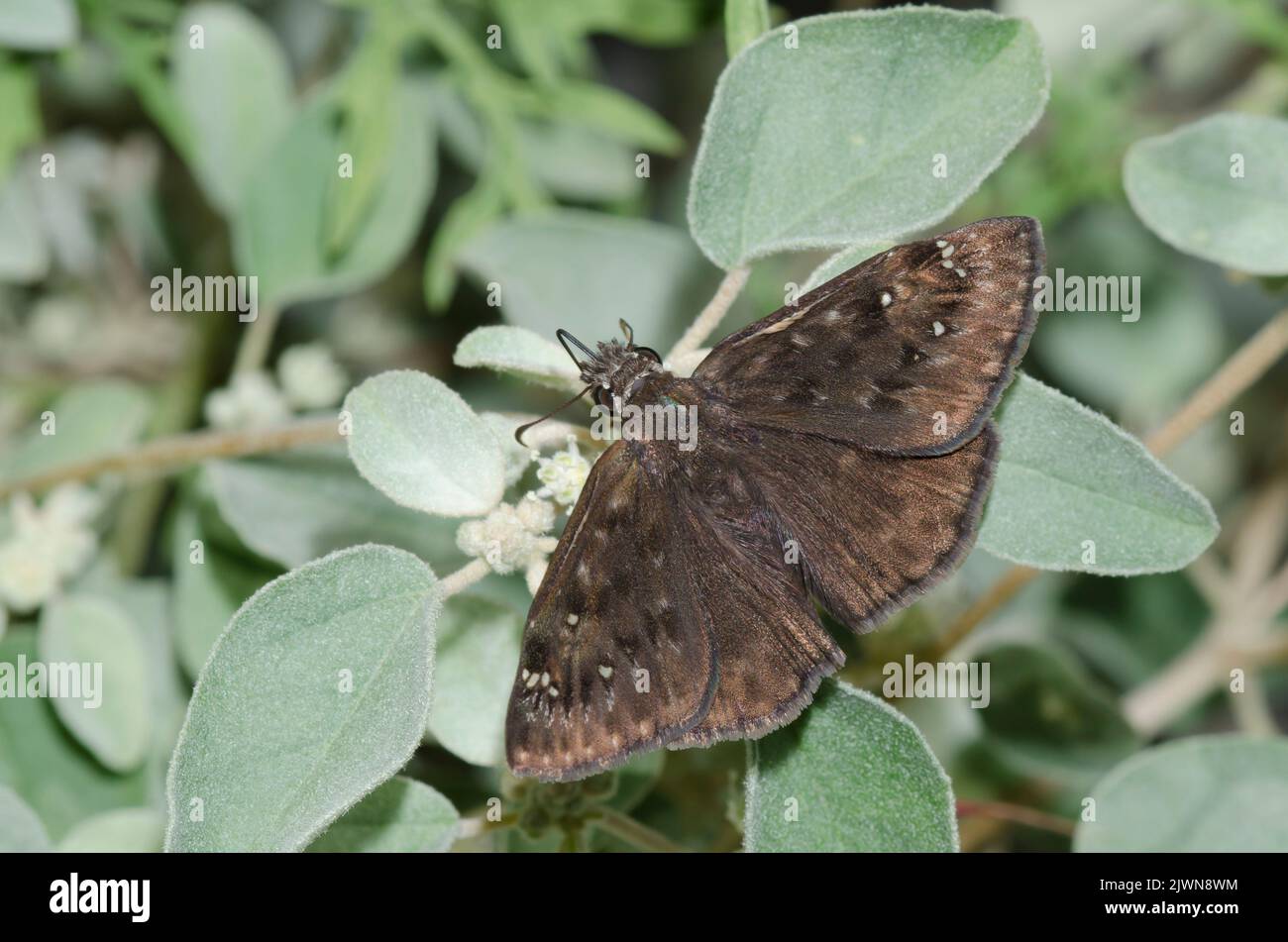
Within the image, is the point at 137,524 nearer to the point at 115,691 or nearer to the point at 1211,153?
the point at 115,691

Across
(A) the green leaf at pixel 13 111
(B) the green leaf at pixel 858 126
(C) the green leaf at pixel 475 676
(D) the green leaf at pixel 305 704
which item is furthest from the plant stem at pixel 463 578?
(A) the green leaf at pixel 13 111

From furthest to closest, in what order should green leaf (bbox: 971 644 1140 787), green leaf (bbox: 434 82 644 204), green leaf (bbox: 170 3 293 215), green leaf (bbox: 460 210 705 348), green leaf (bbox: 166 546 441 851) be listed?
green leaf (bbox: 434 82 644 204) < green leaf (bbox: 170 3 293 215) < green leaf (bbox: 460 210 705 348) < green leaf (bbox: 971 644 1140 787) < green leaf (bbox: 166 546 441 851)

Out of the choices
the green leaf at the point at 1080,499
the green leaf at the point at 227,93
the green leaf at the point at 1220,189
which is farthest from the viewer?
the green leaf at the point at 227,93

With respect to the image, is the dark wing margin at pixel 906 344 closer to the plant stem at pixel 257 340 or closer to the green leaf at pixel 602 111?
the green leaf at pixel 602 111

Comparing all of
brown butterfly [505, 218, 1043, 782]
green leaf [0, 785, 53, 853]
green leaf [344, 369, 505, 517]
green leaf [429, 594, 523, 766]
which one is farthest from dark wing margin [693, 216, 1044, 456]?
green leaf [0, 785, 53, 853]

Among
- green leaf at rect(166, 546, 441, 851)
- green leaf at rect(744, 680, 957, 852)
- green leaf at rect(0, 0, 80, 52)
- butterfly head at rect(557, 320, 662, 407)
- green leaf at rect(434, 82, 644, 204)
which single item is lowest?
green leaf at rect(744, 680, 957, 852)

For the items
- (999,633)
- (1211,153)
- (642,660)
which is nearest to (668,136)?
(1211,153)

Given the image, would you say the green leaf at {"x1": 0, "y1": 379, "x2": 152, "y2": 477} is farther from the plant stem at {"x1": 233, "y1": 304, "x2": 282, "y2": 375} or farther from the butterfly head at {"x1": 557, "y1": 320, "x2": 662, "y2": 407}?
the butterfly head at {"x1": 557, "y1": 320, "x2": 662, "y2": 407}

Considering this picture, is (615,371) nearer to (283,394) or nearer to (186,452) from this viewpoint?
(186,452)
